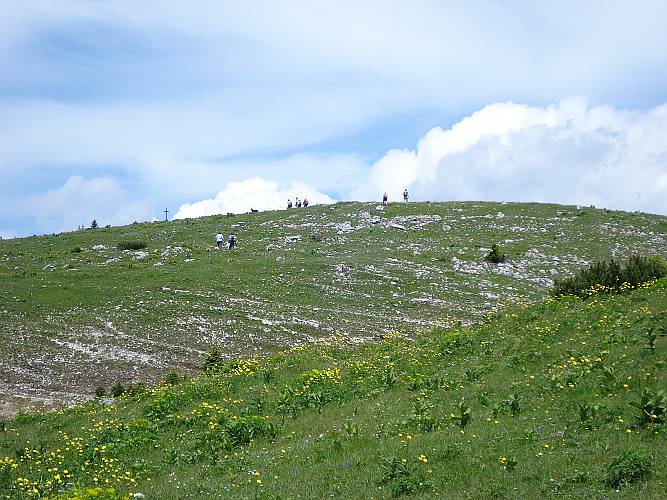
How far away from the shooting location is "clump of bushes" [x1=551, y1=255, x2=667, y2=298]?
30219 mm

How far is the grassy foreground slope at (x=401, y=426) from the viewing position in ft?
38.0

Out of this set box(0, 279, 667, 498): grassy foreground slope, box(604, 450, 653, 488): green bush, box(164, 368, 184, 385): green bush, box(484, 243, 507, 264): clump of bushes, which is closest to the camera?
box(604, 450, 653, 488): green bush

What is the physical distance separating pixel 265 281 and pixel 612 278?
79.4ft

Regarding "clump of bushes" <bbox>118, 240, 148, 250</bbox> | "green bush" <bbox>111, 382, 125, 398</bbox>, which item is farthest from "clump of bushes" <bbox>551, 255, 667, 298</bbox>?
"clump of bushes" <bbox>118, 240, 148, 250</bbox>

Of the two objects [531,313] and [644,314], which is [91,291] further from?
[644,314]

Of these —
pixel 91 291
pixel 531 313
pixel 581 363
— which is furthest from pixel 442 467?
pixel 91 291

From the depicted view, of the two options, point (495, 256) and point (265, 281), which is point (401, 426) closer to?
point (265, 281)

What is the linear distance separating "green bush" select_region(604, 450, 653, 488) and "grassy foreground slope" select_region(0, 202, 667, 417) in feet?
71.6

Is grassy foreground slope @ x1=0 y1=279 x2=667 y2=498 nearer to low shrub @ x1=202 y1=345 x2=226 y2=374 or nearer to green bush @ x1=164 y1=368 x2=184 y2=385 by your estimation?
green bush @ x1=164 y1=368 x2=184 y2=385

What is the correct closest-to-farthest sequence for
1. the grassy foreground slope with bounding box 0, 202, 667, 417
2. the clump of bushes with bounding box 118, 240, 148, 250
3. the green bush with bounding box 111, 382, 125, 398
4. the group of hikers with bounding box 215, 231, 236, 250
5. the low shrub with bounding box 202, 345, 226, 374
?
the green bush with bounding box 111, 382, 125, 398
the low shrub with bounding box 202, 345, 226, 374
the grassy foreground slope with bounding box 0, 202, 667, 417
the group of hikers with bounding box 215, 231, 236, 250
the clump of bushes with bounding box 118, 240, 148, 250

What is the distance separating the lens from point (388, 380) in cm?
2070

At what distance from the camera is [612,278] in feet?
102

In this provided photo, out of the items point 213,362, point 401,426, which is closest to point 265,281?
point 213,362

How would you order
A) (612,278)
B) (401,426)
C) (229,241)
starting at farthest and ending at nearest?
(229,241) → (612,278) → (401,426)
